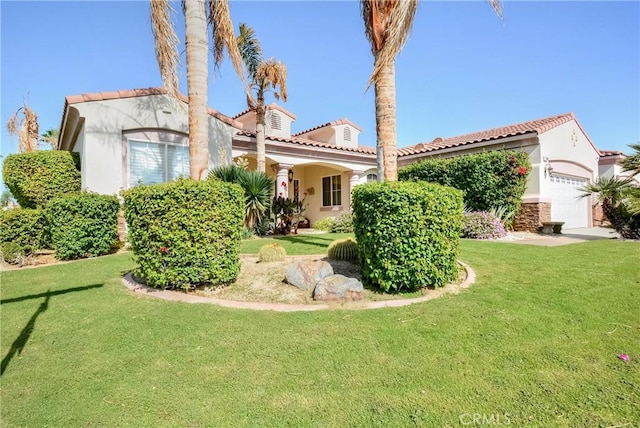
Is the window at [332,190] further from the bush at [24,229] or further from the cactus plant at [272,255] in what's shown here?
the bush at [24,229]

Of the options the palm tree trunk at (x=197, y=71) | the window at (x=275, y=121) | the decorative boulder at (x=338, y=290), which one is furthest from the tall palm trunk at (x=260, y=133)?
the decorative boulder at (x=338, y=290)

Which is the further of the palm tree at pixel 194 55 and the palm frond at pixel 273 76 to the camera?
the palm frond at pixel 273 76

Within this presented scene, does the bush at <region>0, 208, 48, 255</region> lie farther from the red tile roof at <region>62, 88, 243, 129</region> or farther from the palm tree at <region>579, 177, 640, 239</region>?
the palm tree at <region>579, 177, 640, 239</region>

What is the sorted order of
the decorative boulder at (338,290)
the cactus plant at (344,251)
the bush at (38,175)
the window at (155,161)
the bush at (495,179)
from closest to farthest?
1. the decorative boulder at (338,290)
2. the cactus plant at (344,251)
3. the window at (155,161)
4. the bush at (38,175)
5. the bush at (495,179)

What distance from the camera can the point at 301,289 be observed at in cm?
559

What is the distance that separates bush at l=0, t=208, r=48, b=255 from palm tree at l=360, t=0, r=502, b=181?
34.1 feet

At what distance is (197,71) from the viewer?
730 centimetres

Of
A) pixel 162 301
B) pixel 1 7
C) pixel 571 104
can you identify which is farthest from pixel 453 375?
pixel 571 104

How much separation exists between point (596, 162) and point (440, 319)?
21335 mm

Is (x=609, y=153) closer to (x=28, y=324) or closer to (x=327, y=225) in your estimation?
(x=327, y=225)

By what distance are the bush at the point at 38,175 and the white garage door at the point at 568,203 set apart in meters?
21.1

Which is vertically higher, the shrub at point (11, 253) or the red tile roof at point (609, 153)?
the red tile roof at point (609, 153)

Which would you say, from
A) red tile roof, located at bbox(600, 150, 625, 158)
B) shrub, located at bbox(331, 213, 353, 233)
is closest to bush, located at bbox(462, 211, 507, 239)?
shrub, located at bbox(331, 213, 353, 233)

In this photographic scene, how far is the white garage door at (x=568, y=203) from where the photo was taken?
15891mm
